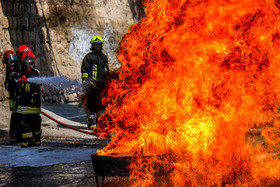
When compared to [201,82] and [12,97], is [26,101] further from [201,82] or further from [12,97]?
[201,82]

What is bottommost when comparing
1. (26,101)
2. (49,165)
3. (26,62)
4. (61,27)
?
(49,165)

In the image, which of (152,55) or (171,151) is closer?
(171,151)

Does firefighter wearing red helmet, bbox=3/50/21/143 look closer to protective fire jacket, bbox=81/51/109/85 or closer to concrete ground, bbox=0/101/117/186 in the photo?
concrete ground, bbox=0/101/117/186

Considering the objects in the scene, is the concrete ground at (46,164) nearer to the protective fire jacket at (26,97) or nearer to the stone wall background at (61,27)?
the protective fire jacket at (26,97)

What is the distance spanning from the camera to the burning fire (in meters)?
3.85

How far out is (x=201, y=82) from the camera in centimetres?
393

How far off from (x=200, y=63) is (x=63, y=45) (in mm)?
17127

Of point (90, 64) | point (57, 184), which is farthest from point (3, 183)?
point (90, 64)

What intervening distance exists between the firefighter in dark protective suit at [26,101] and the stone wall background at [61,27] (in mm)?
4344

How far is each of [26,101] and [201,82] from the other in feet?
13.9

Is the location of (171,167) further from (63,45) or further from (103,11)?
(103,11)

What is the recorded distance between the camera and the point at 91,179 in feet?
14.3

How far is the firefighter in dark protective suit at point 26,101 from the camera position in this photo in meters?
7.17

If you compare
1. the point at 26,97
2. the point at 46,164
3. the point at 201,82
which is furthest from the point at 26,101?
the point at 201,82
